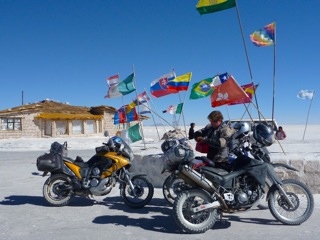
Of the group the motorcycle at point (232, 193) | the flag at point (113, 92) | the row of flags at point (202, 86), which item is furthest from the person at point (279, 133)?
the motorcycle at point (232, 193)

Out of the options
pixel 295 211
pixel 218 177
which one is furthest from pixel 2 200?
pixel 295 211

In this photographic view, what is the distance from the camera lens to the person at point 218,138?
488 cm

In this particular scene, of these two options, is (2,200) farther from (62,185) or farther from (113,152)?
(113,152)

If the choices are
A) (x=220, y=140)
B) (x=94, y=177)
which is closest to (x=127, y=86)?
(x=94, y=177)

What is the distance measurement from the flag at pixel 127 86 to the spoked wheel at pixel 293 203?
9.36 meters

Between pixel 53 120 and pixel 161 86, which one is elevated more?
pixel 53 120

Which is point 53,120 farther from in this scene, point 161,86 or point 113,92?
point 161,86

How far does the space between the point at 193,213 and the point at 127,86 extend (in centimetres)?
967

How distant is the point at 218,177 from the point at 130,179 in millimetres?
1944

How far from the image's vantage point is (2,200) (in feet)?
20.9

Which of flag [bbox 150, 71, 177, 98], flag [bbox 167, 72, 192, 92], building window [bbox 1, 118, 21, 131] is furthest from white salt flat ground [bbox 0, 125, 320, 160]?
building window [bbox 1, 118, 21, 131]

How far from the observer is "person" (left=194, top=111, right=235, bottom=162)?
192 inches

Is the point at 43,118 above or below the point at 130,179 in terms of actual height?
above

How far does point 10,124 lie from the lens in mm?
31969
